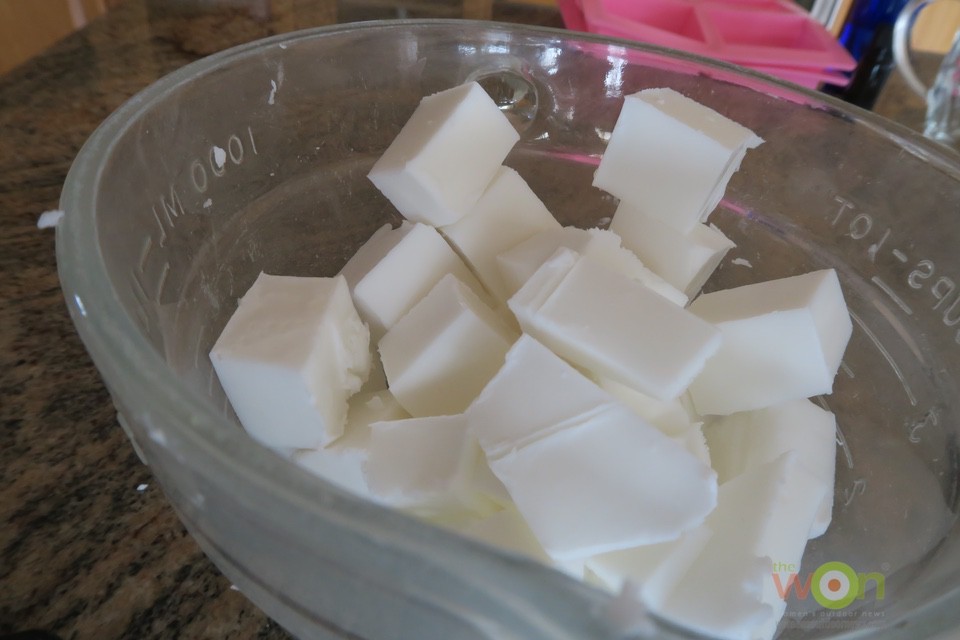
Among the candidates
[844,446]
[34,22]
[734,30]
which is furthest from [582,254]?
[34,22]

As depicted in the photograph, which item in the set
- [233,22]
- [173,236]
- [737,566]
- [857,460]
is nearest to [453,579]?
[737,566]

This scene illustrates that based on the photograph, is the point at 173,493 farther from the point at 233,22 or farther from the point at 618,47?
the point at 233,22

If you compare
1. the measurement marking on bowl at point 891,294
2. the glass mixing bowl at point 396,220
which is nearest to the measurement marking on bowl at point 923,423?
the glass mixing bowl at point 396,220

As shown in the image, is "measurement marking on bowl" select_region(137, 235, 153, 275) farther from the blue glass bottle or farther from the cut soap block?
the blue glass bottle

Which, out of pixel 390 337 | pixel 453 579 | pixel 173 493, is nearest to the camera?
pixel 453 579

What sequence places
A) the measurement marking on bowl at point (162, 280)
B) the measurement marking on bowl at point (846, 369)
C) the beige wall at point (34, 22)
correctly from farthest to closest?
the beige wall at point (34, 22)
the measurement marking on bowl at point (846, 369)
the measurement marking on bowl at point (162, 280)

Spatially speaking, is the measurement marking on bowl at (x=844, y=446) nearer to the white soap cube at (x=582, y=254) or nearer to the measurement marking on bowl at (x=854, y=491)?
the measurement marking on bowl at (x=854, y=491)
